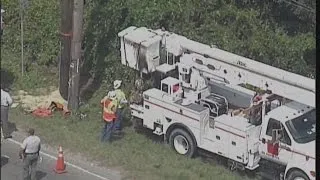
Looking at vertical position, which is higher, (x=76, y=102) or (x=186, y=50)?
(x=186, y=50)

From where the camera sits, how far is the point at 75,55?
19969 mm

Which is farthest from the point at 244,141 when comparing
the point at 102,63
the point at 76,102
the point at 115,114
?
the point at 102,63

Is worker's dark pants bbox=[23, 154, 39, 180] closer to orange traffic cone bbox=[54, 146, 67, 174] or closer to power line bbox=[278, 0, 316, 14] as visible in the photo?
orange traffic cone bbox=[54, 146, 67, 174]

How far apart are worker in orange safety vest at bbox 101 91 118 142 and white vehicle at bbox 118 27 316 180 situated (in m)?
0.72

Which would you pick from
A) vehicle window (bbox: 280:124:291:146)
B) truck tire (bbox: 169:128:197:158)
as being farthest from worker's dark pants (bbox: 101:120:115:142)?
vehicle window (bbox: 280:124:291:146)

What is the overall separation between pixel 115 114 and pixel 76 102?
1.80m

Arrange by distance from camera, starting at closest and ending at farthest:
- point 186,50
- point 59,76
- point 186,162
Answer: point 186,162 < point 186,50 < point 59,76

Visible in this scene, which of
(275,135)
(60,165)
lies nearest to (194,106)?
(275,135)

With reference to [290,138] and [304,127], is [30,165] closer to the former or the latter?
[290,138]

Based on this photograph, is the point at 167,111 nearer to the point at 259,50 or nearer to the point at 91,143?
the point at 91,143

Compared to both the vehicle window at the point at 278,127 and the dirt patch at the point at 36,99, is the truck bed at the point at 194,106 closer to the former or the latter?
the vehicle window at the point at 278,127

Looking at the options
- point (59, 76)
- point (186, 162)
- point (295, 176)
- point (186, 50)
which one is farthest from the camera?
point (59, 76)

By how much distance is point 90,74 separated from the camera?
22.7 meters

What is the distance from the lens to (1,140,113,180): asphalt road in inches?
676
